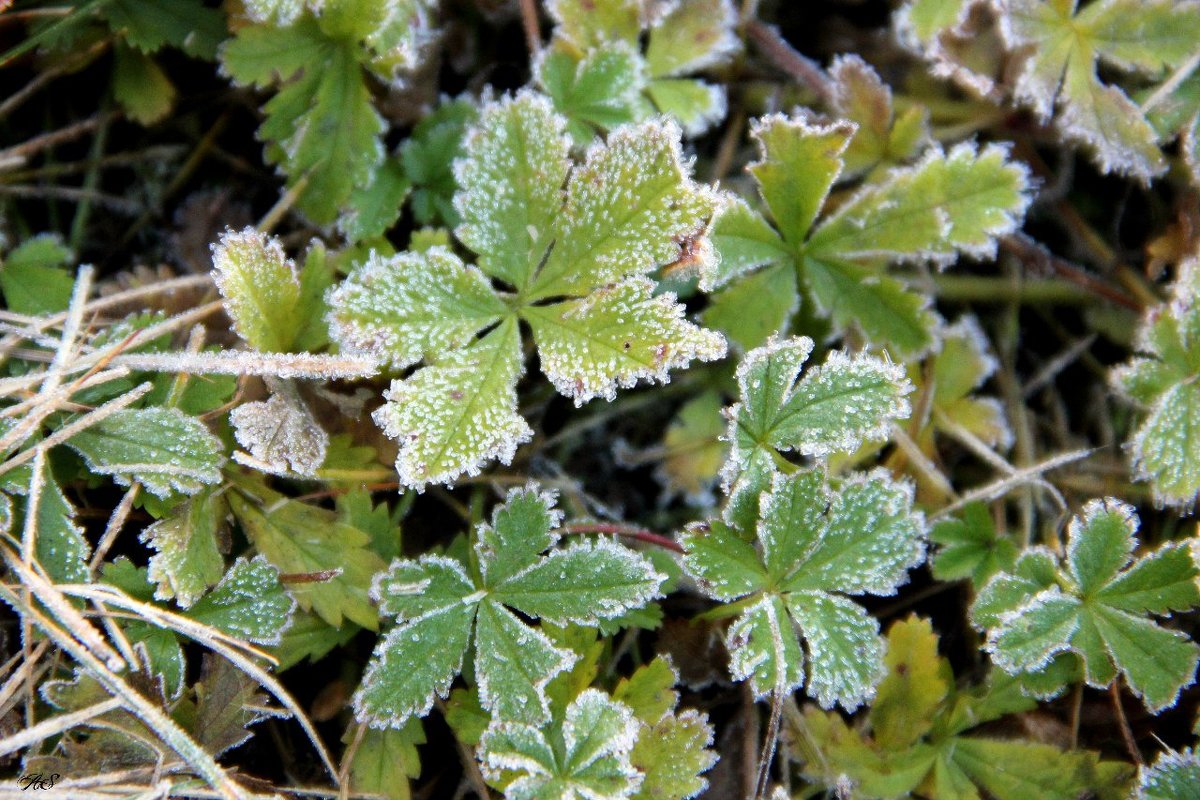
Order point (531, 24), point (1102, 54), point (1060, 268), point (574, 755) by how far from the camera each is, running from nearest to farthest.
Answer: point (574, 755) < point (1102, 54) < point (531, 24) < point (1060, 268)

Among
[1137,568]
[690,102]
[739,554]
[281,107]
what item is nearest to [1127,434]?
[1137,568]

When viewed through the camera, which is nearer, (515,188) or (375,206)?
(515,188)

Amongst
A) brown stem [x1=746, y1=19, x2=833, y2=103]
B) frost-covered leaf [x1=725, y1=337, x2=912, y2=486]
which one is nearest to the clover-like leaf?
frost-covered leaf [x1=725, y1=337, x2=912, y2=486]

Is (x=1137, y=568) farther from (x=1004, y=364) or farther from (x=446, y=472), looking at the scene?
(x=446, y=472)

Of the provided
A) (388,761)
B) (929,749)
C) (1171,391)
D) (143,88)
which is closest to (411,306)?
(388,761)

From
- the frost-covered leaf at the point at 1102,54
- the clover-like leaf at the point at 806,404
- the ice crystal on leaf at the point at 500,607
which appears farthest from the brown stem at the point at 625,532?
the frost-covered leaf at the point at 1102,54

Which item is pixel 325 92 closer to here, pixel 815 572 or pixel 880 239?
pixel 880 239
